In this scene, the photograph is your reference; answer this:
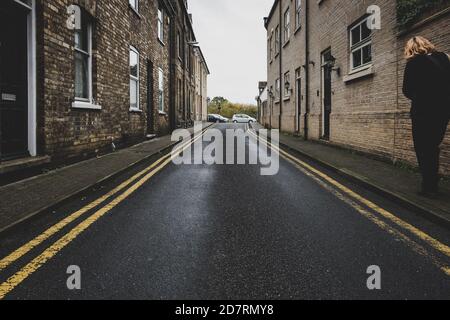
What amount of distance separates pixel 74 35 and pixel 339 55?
8303mm

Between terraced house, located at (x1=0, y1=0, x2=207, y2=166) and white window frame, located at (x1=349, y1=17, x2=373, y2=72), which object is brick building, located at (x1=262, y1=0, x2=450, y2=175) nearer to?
white window frame, located at (x1=349, y1=17, x2=373, y2=72)

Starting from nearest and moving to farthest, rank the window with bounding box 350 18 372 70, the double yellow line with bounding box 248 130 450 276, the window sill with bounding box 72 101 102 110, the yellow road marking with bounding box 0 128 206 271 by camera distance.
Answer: the yellow road marking with bounding box 0 128 206 271 → the double yellow line with bounding box 248 130 450 276 → the window sill with bounding box 72 101 102 110 → the window with bounding box 350 18 372 70

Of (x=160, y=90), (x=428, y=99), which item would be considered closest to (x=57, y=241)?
(x=428, y=99)

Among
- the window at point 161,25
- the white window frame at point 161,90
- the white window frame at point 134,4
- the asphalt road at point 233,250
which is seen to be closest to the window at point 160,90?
the white window frame at point 161,90

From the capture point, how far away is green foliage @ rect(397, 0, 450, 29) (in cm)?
720

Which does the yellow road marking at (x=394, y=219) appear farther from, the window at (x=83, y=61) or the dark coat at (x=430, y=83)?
the window at (x=83, y=61)

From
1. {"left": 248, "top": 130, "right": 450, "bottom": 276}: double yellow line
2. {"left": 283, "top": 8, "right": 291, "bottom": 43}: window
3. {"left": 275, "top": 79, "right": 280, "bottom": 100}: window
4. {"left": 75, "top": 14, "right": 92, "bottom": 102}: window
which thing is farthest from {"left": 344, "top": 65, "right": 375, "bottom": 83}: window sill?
{"left": 275, "top": 79, "right": 280, "bottom": 100}: window

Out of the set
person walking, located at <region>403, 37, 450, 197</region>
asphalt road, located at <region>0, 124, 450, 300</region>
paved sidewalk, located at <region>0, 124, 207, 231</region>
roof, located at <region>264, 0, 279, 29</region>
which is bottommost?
asphalt road, located at <region>0, 124, 450, 300</region>

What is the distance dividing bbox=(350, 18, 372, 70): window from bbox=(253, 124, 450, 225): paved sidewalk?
272 centimetres

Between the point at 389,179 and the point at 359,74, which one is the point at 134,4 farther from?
the point at 389,179

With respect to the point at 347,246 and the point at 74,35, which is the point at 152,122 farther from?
the point at 347,246

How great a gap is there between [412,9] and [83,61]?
7.53 meters

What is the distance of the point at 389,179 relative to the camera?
6711 mm
